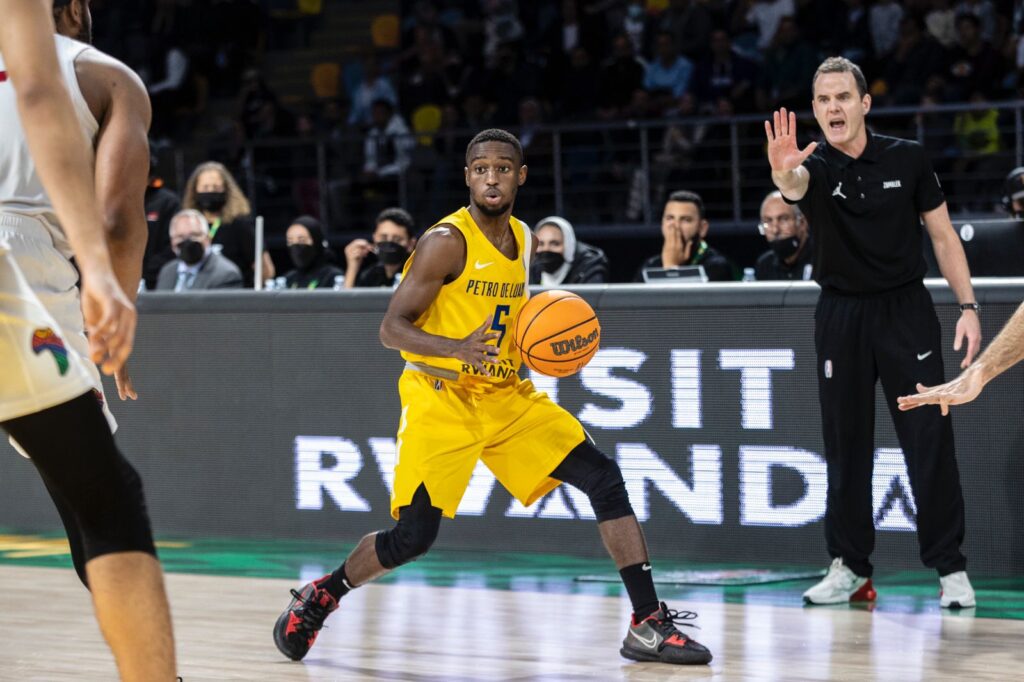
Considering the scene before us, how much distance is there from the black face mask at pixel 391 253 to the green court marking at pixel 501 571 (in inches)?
85.9

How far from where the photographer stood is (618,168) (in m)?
15.1

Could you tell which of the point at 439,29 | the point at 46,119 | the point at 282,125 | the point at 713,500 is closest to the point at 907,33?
the point at 439,29

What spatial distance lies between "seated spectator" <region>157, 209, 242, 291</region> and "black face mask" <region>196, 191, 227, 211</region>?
0.74 meters

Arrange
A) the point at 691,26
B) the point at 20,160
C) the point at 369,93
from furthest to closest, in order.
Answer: the point at 369,93
the point at 691,26
the point at 20,160

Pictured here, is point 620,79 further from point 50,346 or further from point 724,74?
point 50,346

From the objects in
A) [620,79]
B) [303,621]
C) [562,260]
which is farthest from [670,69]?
[303,621]

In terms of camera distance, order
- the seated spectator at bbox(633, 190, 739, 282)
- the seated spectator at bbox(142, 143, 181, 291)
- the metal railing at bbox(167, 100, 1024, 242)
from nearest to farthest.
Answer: the seated spectator at bbox(633, 190, 739, 282), the seated spectator at bbox(142, 143, 181, 291), the metal railing at bbox(167, 100, 1024, 242)

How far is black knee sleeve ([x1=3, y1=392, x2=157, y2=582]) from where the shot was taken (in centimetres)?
330

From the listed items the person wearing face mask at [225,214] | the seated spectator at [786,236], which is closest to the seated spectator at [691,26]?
the person wearing face mask at [225,214]

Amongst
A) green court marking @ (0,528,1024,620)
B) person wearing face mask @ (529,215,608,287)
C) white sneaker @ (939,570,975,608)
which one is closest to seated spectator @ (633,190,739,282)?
person wearing face mask @ (529,215,608,287)

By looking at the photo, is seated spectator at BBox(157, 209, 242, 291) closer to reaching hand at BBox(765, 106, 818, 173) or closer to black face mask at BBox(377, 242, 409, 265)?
black face mask at BBox(377, 242, 409, 265)

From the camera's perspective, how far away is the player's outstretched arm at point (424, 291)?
5.77 metres

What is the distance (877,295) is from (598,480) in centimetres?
172

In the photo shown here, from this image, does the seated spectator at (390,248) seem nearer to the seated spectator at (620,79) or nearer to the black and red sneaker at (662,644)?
the black and red sneaker at (662,644)
